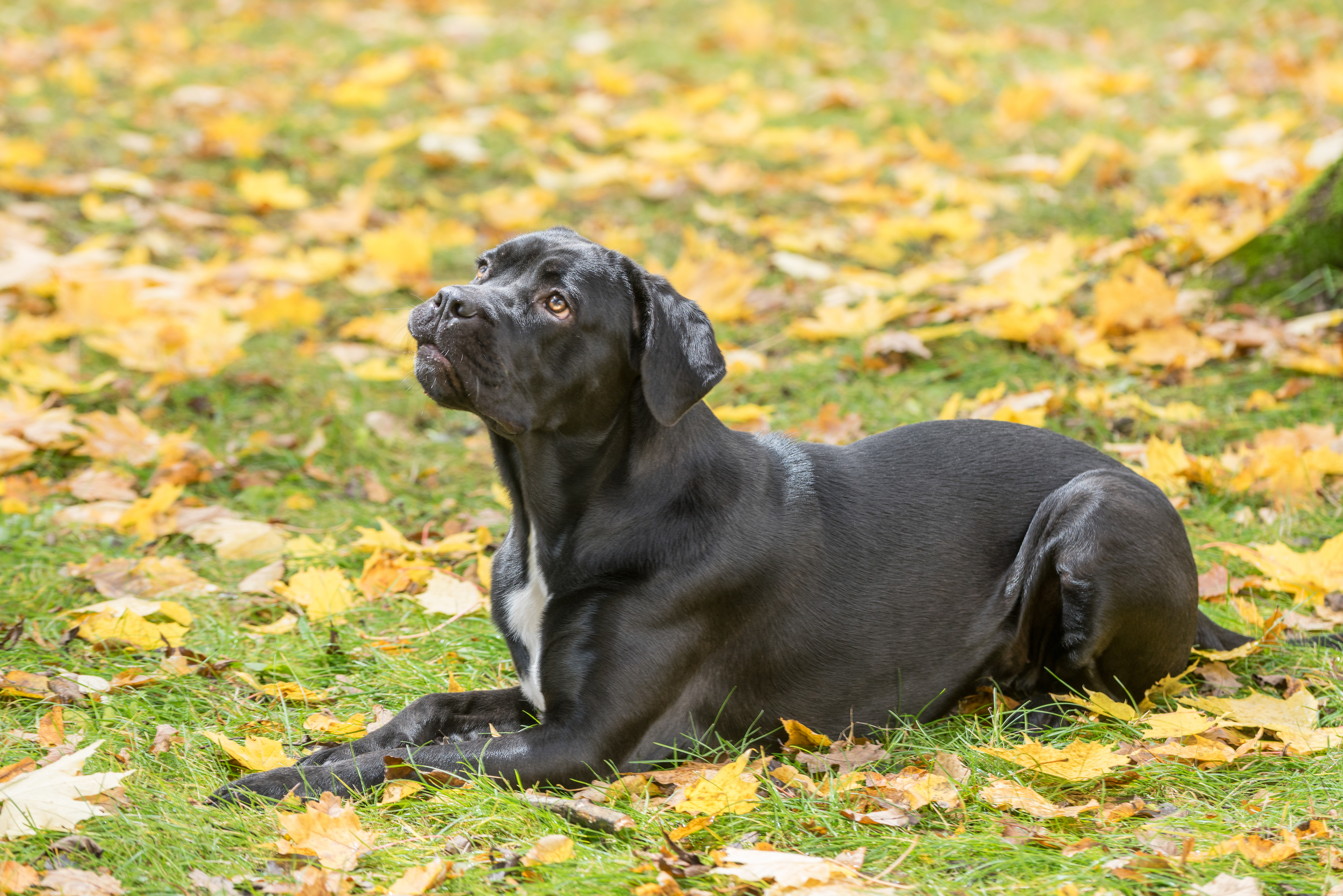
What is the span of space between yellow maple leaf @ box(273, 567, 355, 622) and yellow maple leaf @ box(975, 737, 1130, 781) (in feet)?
7.24

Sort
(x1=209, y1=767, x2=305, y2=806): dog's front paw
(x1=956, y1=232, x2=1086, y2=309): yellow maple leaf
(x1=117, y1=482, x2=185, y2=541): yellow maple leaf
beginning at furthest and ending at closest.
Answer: (x1=956, y1=232, x2=1086, y2=309): yellow maple leaf → (x1=117, y1=482, x2=185, y2=541): yellow maple leaf → (x1=209, y1=767, x2=305, y2=806): dog's front paw

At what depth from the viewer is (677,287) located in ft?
21.4

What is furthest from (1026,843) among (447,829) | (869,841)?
(447,829)

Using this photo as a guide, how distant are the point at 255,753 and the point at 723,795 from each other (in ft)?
4.03

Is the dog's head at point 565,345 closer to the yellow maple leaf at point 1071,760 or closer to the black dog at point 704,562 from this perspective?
the black dog at point 704,562

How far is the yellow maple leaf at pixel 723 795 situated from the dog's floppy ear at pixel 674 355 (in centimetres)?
92

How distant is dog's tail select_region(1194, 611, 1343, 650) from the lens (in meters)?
3.71

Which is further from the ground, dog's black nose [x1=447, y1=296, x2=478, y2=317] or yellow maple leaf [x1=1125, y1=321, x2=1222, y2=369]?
dog's black nose [x1=447, y1=296, x2=478, y2=317]

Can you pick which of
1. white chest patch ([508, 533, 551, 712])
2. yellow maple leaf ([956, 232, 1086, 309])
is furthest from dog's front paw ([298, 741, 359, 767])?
yellow maple leaf ([956, 232, 1086, 309])

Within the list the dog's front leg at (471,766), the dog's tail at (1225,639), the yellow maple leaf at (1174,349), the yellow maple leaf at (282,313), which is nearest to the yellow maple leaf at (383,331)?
the yellow maple leaf at (282,313)

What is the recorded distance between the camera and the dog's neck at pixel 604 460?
133 inches

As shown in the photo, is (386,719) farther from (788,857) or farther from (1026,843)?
(1026,843)

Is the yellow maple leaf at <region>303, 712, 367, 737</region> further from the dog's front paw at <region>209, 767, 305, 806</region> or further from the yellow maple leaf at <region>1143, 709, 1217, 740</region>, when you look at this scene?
the yellow maple leaf at <region>1143, 709, 1217, 740</region>

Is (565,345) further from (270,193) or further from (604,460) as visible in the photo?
(270,193)
